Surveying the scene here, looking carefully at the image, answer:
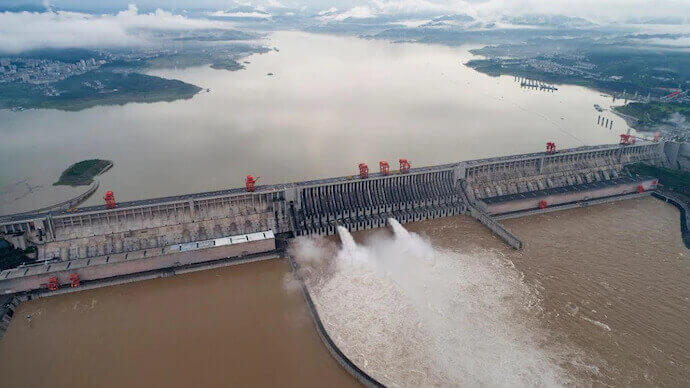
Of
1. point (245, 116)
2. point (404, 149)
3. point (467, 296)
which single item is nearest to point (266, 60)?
point (245, 116)

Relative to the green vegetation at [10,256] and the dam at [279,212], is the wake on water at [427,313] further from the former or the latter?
the green vegetation at [10,256]

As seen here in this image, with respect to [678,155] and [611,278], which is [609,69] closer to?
[678,155]

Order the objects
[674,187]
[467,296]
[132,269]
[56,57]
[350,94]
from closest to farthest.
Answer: [467,296], [132,269], [674,187], [350,94], [56,57]

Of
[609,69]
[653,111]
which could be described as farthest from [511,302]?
[609,69]

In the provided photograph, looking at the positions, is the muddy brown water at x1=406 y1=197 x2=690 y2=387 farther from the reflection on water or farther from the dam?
the reflection on water

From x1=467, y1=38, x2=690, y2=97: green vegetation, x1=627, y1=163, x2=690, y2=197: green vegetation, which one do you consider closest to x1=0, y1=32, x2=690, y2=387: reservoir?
x1=627, y1=163, x2=690, y2=197: green vegetation

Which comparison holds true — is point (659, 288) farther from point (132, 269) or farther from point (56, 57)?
point (56, 57)
